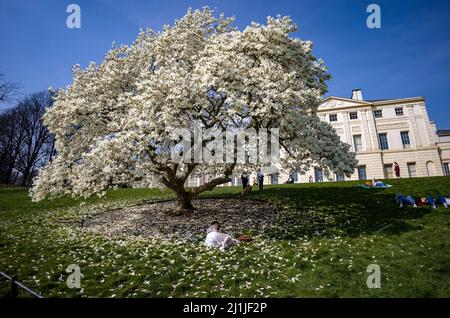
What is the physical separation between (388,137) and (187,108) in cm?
5301

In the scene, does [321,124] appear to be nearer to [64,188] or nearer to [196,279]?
[196,279]

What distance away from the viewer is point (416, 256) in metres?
10.3

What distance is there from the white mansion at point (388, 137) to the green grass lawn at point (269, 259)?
36.9m

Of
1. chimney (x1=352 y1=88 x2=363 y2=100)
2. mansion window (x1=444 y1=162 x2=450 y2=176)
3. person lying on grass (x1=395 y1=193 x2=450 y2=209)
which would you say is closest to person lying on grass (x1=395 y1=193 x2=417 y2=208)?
person lying on grass (x1=395 y1=193 x2=450 y2=209)

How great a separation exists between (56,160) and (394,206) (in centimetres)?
2292

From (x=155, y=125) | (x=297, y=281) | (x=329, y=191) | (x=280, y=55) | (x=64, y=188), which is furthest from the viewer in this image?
(x=329, y=191)

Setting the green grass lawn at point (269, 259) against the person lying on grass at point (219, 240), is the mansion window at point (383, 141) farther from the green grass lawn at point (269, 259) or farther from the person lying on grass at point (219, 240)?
the person lying on grass at point (219, 240)

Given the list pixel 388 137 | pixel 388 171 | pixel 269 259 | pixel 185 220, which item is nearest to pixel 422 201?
pixel 269 259

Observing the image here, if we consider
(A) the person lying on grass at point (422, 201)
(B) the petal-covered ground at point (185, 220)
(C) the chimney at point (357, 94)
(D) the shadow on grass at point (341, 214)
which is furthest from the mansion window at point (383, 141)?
(B) the petal-covered ground at point (185, 220)

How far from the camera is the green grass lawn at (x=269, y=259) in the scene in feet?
27.2

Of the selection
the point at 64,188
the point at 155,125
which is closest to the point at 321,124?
the point at 155,125

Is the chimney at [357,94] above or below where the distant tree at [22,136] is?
above

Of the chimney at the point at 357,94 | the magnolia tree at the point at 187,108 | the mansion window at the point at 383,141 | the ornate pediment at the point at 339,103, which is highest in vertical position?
the chimney at the point at 357,94

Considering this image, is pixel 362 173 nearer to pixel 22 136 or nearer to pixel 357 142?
pixel 357 142
